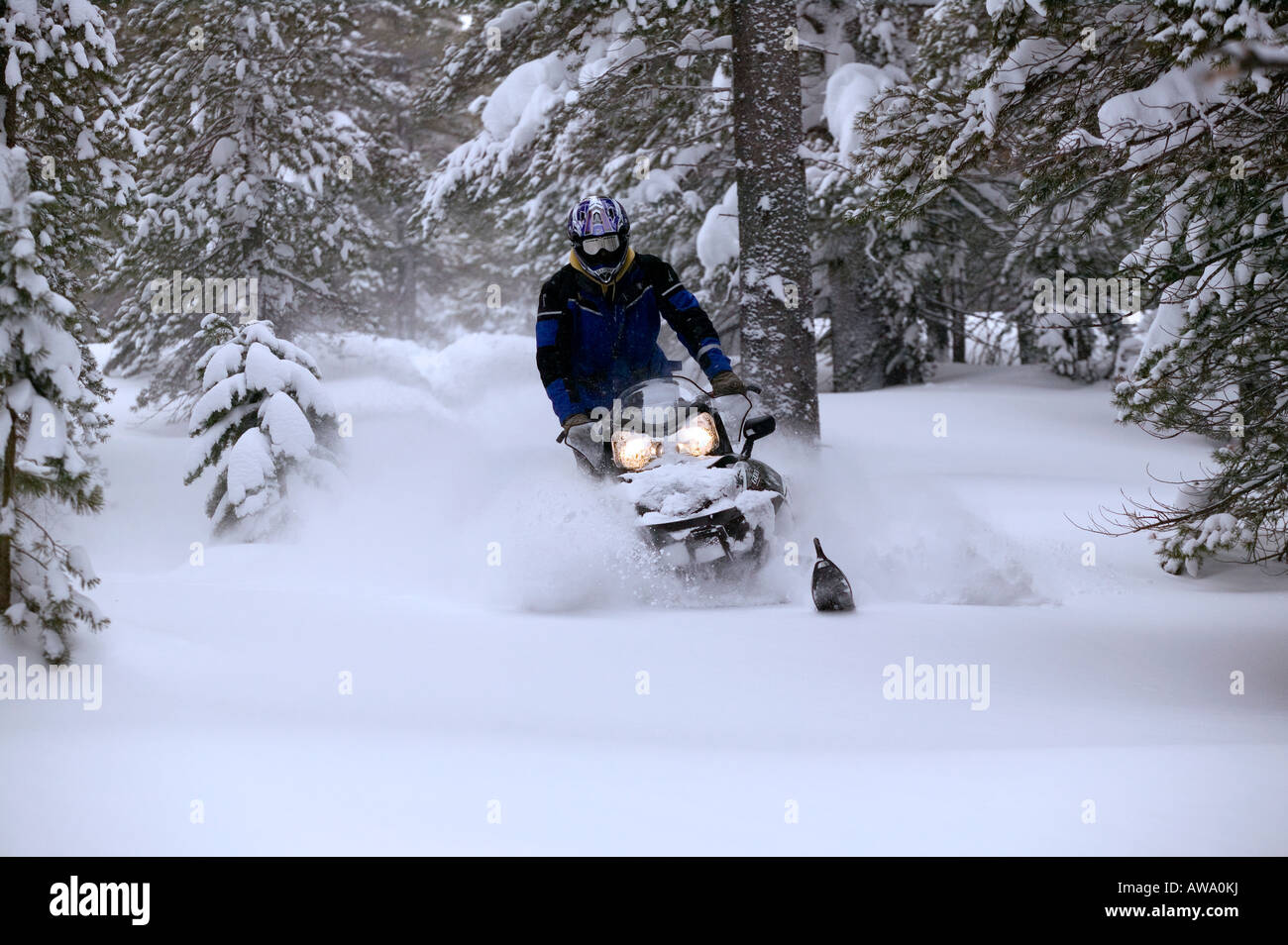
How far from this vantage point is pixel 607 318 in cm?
805

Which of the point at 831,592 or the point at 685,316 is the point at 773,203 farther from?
the point at 831,592

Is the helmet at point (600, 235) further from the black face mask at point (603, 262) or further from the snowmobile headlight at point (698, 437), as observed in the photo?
the snowmobile headlight at point (698, 437)

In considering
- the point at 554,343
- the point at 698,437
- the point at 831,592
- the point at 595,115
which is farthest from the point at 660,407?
the point at 595,115

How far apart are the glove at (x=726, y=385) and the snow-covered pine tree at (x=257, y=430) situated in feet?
13.6

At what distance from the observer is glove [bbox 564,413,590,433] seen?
23.6 feet

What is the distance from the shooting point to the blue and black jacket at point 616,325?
7.83 m

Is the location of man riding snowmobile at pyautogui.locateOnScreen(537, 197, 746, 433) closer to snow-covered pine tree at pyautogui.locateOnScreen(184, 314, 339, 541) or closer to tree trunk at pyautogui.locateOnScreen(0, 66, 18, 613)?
snow-covered pine tree at pyautogui.locateOnScreen(184, 314, 339, 541)

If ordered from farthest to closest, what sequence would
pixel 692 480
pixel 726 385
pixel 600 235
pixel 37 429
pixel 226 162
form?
pixel 226 162
pixel 600 235
pixel 726 385
pixel 692 480
pixel 37 429

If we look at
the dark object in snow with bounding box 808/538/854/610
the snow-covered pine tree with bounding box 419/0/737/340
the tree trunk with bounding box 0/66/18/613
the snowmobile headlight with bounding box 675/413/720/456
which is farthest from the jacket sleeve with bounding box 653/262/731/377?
the tree trunk with bounding box 0/66/18/613

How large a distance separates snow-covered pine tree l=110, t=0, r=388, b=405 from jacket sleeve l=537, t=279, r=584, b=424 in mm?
9189

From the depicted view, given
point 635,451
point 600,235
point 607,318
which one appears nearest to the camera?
point 635,451

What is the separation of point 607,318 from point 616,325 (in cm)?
9

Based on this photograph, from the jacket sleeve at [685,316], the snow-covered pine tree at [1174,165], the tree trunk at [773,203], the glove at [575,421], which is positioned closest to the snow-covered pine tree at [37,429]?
the glove at [575,421]

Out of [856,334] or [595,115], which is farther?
[856,334]
